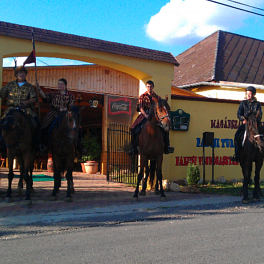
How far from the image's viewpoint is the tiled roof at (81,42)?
9.18 m

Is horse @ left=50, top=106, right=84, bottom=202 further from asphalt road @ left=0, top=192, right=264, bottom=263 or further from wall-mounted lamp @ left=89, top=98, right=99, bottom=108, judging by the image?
wall-mounted lamp @ left=89, top=98, right=99, bottom=108

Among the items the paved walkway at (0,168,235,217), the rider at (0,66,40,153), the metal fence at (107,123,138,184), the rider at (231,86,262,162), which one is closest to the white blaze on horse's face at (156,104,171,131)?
the paved walkway at (0,168,235,217)

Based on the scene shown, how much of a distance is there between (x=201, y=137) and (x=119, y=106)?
5.31 m

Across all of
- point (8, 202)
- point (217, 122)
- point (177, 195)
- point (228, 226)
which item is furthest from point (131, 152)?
point (217, 122)

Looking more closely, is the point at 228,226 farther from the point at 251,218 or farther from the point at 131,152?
the point at 131,152

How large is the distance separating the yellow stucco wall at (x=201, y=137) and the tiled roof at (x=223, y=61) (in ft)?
21.3

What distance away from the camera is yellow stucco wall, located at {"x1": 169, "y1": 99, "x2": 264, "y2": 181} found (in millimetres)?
12195

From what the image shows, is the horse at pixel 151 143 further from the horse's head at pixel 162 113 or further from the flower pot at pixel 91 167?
the flower pot at pixel 91 167

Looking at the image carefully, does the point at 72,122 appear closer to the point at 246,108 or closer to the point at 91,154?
the point at 246,108

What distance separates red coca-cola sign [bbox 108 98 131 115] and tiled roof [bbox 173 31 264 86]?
5686mm

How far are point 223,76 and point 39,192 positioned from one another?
13.8 meters

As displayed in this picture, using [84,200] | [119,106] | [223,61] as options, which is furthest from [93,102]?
[223,61]

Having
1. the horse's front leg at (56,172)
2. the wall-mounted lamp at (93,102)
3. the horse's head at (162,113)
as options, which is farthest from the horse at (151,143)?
the wall-mounted lamp at (93,102)

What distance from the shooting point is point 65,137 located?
8227 millimetres
